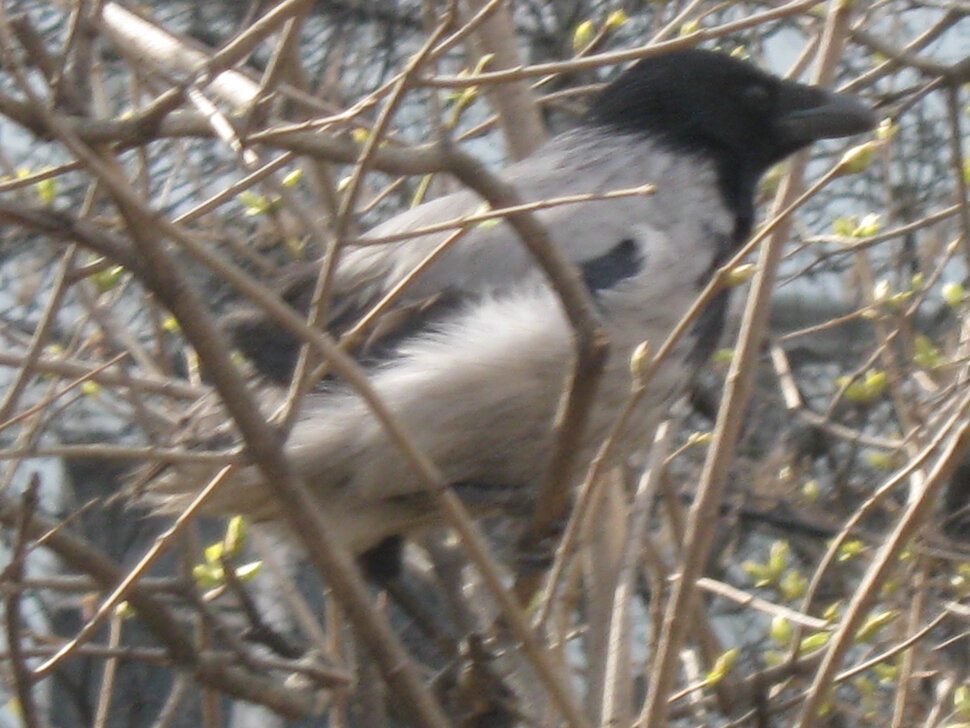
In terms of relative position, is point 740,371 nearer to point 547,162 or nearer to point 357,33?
point 547,162

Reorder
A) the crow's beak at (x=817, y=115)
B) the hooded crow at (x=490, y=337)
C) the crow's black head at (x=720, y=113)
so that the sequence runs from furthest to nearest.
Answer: the crow's black head at (x=720, y=113)
the crow's beak at (x=817, y=115)
the hooded crow at (x=490, y=337)

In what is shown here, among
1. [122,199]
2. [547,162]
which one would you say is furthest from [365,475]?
[122,199]

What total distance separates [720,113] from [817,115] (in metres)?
0.24

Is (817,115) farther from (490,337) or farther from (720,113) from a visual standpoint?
(490,337)

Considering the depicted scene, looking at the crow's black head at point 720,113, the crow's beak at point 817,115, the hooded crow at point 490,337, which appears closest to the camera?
the hooded crow at point 490,337

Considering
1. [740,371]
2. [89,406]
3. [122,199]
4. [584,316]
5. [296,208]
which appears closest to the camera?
[122,199]

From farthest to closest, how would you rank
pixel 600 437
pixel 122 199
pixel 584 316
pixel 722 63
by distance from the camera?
pixel 722 63
pixel 600 437
pixel 584 316
pixel 122 199

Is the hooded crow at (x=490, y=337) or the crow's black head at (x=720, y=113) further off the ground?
the crow's black head at (x=720, y=113)

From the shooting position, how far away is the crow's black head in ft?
11.8

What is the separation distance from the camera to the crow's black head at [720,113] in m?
3.58


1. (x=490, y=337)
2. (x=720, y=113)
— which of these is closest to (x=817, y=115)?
(x=720, y=113)

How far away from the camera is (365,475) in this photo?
3178 mm

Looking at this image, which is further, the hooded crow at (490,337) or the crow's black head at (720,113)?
the crow's black head at (720,113)

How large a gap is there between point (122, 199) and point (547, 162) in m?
1.78
